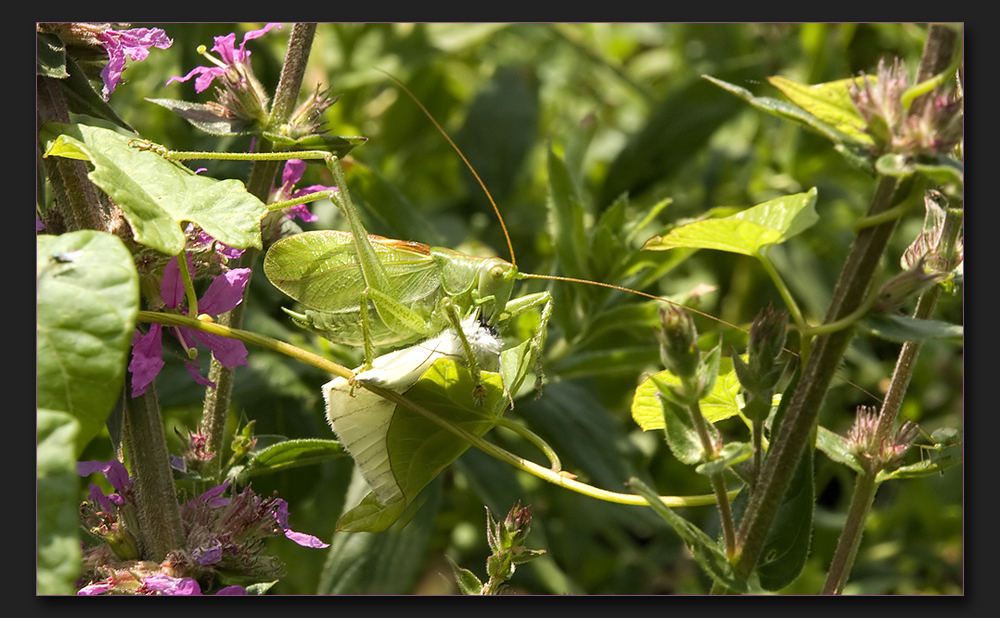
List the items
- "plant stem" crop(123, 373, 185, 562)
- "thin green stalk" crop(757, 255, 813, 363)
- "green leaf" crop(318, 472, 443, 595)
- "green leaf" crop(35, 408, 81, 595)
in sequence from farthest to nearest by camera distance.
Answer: "green leaf" crop(318, 472, 443, 595) < "plant stem" crop(123, 373, 185, 562) < "thin green stalk" crop(757, 255, 813, 363) < "green leaf" crop(35, 408, 81, 595)

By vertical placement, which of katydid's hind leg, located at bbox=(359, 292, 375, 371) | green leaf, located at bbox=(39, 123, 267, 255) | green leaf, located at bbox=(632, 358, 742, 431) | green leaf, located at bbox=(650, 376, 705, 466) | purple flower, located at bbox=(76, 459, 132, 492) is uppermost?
green leaf, located at bbox=(39, 123, 267, 255)

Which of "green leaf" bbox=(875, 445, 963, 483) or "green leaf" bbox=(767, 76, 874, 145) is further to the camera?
"green leaf" bbox=(875, 445, 963, 483)

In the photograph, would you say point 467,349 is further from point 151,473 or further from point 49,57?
point 49,57

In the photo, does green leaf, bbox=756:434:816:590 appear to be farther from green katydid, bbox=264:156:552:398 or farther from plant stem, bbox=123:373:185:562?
plant stem, bbox=123:373:185:562

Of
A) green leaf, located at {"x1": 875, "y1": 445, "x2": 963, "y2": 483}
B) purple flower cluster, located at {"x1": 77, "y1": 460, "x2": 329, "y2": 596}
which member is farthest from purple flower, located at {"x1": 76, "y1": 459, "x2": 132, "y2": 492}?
green leaf, located at {"x1": 875, "y1": 445, "x2": 963, "y2": 483}

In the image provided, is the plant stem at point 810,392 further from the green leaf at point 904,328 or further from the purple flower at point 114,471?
the purple flower at point 114,471

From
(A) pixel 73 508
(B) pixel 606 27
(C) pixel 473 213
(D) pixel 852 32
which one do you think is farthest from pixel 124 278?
(B) pixel 606 27
